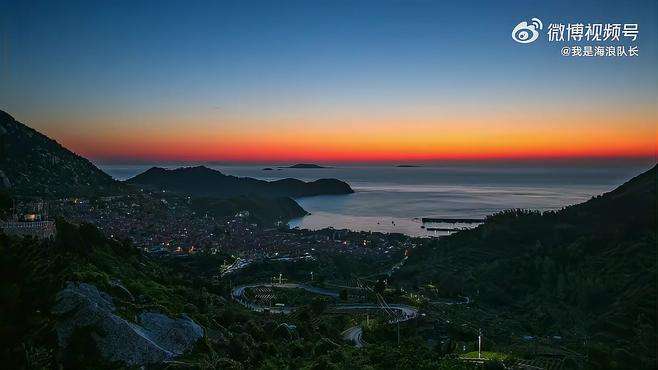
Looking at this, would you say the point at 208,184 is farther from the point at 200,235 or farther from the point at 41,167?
the point at 200,235

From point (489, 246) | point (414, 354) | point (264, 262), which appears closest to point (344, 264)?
point (264, 262)

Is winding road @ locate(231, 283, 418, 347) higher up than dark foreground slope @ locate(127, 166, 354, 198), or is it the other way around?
dark foreground slope @ locate(127, 166, 354, 198)

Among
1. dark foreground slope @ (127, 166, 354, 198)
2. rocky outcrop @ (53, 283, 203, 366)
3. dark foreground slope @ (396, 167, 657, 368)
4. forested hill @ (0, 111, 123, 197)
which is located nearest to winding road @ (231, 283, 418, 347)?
dark foreground slope @ (396, 167, 657, 368)

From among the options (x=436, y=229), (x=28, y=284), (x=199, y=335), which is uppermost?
(x=28, y=284)

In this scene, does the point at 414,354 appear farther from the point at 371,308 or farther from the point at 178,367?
the point at 371,308

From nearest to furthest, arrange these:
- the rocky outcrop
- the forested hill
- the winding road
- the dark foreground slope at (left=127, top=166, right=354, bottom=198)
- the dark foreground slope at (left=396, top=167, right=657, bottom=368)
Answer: the rocky outcrop
the winding road
the dark foreground slope at (left=396, top=167, right=657, bottom=368)
the forested hill
the dark foreground slope at (left=127, top=166, right=354, bottom=198)

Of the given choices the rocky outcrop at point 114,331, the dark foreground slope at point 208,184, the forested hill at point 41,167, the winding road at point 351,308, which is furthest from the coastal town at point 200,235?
the dark foreground slope at point 208,184

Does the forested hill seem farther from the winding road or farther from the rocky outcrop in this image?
the rocky outcrop
